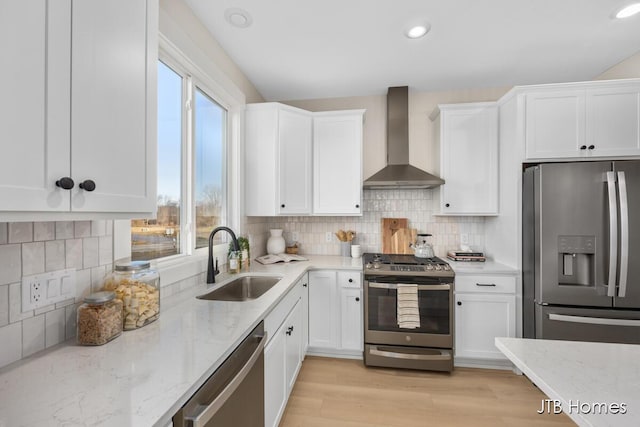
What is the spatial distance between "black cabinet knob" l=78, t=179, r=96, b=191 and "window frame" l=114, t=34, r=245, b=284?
1.91 feet

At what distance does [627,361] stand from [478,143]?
226 centimetres

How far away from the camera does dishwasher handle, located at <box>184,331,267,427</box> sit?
780 millimetres

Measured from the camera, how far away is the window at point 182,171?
1.67m

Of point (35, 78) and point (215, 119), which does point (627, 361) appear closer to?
point (35, 78)

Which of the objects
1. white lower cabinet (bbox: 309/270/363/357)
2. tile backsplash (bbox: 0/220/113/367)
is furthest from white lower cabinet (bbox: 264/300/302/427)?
tile backsplash (bbox: 0/220/113/367)

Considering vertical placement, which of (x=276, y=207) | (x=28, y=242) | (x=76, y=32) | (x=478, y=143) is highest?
(x=478, y=143)

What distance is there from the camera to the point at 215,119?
2.37 meters

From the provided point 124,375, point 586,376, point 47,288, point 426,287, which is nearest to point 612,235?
point 426,287

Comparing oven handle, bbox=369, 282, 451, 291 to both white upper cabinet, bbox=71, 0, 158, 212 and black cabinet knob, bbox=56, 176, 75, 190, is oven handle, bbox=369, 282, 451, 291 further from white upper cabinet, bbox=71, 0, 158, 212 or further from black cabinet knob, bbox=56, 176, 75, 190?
black cabinet knob, bbox=56, 176, 75, 190

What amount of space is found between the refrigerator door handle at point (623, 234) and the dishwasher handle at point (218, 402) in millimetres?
2508

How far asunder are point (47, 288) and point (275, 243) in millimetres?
2146

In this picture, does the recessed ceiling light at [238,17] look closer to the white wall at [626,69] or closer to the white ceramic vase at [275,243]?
the white ceramic vase at [275,243]

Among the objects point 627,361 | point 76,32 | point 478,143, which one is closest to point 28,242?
point 76,32

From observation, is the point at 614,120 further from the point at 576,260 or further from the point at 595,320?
the point at 595,320
